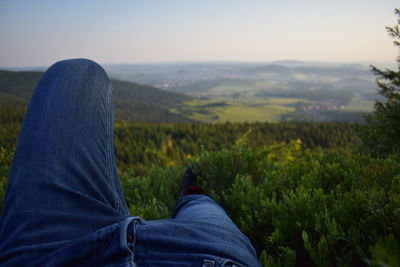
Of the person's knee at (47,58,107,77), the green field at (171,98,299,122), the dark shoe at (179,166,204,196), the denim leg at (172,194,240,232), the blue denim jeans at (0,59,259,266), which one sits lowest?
the green field at (171,98,299,122)

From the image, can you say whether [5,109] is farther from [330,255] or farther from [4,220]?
[330,255]

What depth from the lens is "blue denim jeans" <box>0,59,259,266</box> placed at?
876 mm

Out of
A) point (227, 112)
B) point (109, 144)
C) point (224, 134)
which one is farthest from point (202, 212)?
point (227, 112)

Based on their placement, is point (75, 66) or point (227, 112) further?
point (227, 112)

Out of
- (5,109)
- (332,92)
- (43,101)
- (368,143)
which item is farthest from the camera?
(332,92)

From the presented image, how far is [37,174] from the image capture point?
3.94 ft

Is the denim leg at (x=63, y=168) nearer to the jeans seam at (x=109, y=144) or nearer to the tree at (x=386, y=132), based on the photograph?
the jeans seam at (x=109, y=144)

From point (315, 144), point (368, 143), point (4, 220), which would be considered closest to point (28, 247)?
point (4, 220)

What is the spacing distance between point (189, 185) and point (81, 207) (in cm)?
143

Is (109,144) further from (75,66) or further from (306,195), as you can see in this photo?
(306,195)

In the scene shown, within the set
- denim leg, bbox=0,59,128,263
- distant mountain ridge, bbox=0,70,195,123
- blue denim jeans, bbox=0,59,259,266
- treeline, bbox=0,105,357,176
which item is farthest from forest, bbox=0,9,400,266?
distant mountain ridge, bbox=0,70,195,123

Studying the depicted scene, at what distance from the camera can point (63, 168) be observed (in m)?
1.26

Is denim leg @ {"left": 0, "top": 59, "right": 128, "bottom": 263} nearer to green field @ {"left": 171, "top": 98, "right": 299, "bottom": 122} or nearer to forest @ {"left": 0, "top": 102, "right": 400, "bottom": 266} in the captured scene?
forest @ {"left": 0, "top": 102, "right": 400, "bottom": 266}

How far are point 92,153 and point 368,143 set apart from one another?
13.0ft
